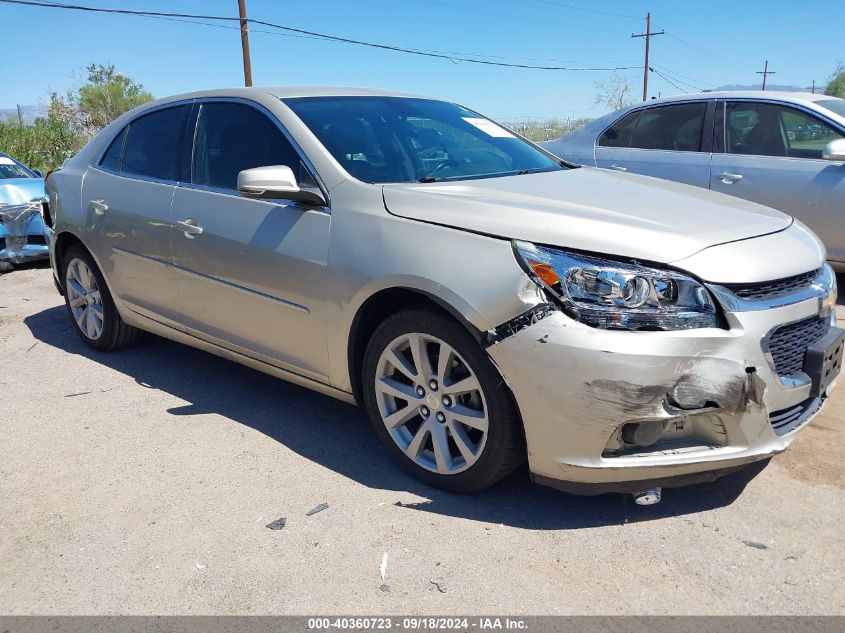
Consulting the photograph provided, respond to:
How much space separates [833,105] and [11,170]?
899cm

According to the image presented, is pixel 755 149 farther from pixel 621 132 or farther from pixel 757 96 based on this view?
pixel 621 132

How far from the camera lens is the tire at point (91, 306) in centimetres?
502

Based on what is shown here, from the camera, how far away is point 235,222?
377 cm

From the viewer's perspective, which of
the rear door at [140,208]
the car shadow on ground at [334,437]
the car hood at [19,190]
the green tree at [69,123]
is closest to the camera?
the car shadow on ground at [334,437]

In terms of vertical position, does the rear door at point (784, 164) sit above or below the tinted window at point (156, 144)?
below

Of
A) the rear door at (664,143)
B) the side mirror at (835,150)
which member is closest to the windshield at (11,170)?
the rear door at (664,143)

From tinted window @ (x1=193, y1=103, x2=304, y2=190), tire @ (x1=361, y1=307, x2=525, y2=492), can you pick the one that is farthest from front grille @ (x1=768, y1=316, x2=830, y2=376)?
tinted window @ (x1=193, y1=103, x2=304, y2=190)

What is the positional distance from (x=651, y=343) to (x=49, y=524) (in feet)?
8.15

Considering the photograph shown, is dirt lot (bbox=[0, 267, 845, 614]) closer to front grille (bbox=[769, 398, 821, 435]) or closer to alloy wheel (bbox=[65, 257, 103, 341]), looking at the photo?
front grille (bbox=[769, 398, 821, 435])

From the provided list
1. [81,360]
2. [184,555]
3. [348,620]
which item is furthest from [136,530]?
[81,360]

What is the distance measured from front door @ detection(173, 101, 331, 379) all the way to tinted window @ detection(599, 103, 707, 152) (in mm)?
4050

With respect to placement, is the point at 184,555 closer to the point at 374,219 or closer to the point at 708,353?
the point at 374,219

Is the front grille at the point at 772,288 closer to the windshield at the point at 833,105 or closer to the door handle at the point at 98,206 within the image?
the door handle at the point at 98,206

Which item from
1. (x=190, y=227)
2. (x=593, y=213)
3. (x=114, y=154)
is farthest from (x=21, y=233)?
(x=593, y=213)
